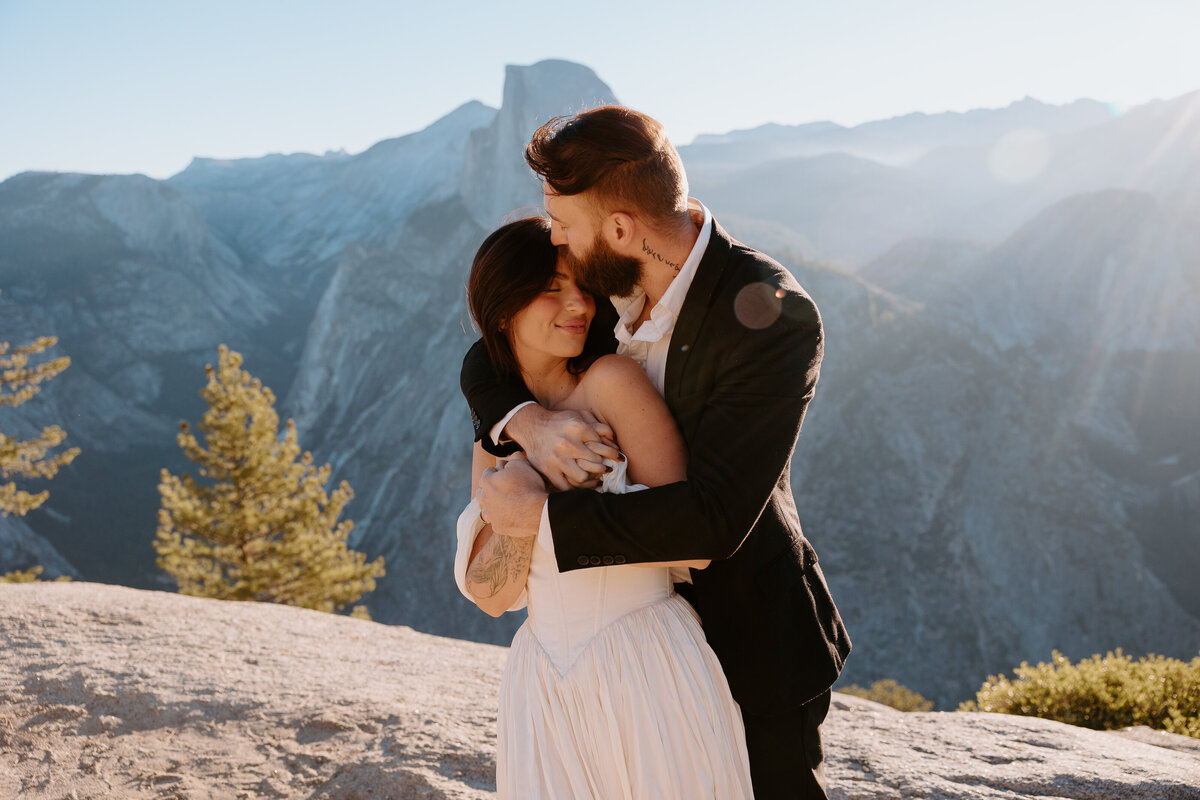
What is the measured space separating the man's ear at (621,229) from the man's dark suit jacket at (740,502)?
224 mm

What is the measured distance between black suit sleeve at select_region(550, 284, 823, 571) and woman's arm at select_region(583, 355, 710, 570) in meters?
0.15

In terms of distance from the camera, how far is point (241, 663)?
5.38 meters

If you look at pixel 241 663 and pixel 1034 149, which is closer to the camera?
pixel 241 663

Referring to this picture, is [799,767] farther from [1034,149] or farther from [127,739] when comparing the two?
[1034,149]

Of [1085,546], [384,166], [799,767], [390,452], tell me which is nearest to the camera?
[799,767]

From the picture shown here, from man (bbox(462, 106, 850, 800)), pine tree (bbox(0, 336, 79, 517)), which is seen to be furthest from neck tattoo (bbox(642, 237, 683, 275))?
pine tree (bbox(0, 336, 79, 517))

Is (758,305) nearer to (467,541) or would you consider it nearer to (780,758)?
(467,541)

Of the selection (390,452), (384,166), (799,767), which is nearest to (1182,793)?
(799,767)

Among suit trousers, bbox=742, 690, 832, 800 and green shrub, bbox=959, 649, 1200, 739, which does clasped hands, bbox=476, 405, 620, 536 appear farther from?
green shrub, bbox=959, 649, 1200, 739

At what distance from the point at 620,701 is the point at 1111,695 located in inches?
221

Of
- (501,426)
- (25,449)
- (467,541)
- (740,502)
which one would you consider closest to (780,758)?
(740,502)

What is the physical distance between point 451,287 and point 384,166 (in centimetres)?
7008

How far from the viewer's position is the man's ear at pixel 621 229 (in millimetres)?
2150

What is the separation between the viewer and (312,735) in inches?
171
